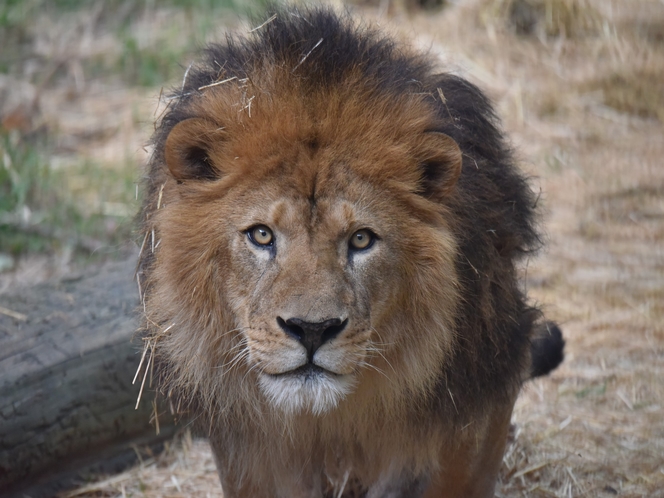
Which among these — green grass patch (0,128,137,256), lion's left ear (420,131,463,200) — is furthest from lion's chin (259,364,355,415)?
green grass patch (0,128,137,256)

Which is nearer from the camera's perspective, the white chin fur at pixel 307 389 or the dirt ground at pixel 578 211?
the white chin fur at pixel 307 389

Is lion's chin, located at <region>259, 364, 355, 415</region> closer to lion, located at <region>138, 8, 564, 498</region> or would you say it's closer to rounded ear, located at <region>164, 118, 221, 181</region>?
lion, located at <region>138, 8, 564, 498</region>

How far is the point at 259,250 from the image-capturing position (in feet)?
7.95

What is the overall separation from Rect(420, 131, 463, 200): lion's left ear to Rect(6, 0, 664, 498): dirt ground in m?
0.89

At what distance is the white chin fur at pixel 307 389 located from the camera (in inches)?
91.3

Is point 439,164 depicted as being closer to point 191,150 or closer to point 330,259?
point 330,259

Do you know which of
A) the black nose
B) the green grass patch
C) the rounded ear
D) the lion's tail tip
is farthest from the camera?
the green grass patch

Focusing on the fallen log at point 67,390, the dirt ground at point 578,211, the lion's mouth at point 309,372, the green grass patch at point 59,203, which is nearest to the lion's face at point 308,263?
the lion's mouth at point 309,372

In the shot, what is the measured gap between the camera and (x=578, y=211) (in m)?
6.34

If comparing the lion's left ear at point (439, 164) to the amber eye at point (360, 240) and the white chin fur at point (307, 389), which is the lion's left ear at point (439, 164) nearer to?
the amber eye at point (360, 240)

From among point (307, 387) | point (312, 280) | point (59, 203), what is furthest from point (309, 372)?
point (59, 203)

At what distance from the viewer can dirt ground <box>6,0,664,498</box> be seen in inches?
153

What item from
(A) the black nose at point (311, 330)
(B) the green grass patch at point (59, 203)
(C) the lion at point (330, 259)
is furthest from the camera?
(B) the green grass patch at point (59, 203)

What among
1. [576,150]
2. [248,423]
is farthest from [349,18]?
[576,150]
